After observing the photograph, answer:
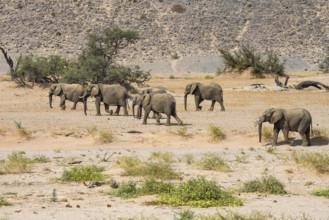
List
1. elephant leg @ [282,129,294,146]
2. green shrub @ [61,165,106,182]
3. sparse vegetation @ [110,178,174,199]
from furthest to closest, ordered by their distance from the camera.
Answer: elephant leg @ [282,129,294,146] < green shrub @ [61,165,106,182] < sparse vegetation @ [110,178,174,199]

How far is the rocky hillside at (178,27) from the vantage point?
7581 centimetres

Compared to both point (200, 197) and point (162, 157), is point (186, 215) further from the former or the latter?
point (162, 157)

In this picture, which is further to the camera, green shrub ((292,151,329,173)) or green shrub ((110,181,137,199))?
green shrub ((292,151,329,173))

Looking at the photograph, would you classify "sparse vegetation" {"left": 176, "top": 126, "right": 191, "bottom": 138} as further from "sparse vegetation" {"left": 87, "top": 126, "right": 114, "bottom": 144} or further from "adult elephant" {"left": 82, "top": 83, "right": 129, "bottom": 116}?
"adult elephant" {"left": 82, "top": 83, "right": 129, "bottom": 116}

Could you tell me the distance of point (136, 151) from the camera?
69.2 ft

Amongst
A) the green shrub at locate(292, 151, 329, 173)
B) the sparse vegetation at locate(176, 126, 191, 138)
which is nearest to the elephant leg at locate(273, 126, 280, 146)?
the sparse vegetation at locate(176, 126, 191, 138)

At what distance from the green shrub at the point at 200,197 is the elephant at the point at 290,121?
907cm

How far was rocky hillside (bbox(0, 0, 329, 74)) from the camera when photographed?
75.8 m

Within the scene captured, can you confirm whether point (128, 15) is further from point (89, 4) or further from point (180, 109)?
point (180, 109)

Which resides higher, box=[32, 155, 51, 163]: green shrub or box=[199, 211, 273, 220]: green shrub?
box=[199, 211, 273, 220]: green shrub

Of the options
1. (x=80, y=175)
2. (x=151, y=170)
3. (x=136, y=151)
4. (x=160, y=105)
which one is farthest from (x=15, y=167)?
(x=160, y=105)

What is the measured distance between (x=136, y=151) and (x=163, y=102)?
4.91 m

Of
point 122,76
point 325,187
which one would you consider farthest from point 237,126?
point 122,76

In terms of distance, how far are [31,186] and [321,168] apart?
6570 millimetres
